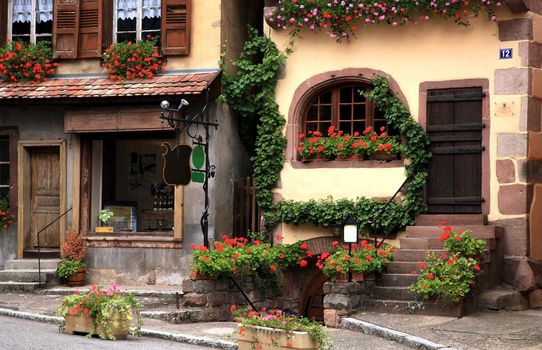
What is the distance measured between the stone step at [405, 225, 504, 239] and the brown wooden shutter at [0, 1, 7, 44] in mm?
8382

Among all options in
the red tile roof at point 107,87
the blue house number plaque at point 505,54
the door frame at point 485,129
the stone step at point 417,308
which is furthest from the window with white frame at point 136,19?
the stone step at point 417,308

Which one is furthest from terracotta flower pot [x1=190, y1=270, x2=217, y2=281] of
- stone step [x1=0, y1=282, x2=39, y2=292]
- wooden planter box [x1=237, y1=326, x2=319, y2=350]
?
stone step [x1=0, y1=282, x2=39, y2=292]

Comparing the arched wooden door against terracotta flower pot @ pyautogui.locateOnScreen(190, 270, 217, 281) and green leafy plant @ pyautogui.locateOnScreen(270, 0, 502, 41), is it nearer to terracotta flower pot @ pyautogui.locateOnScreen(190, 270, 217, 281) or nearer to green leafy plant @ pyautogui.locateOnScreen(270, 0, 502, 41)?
terracotta flower pot @ pyautogui.locateOnScreen(190, 270, 217, 281)

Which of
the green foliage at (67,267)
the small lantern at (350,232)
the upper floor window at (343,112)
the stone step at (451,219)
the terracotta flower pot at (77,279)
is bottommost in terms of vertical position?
the terracotta flower pot at (77,279)

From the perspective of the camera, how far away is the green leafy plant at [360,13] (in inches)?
659

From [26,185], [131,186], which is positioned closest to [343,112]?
[131,186]

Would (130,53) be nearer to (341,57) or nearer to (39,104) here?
(39,104)

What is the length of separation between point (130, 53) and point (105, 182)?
8.31 feet

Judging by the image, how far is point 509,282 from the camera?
637 inches

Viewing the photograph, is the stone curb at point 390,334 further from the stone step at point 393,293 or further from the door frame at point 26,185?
the door frame at point 26,185

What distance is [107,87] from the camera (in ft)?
60.9

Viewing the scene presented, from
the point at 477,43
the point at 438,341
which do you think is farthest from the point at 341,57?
the point at 438,341

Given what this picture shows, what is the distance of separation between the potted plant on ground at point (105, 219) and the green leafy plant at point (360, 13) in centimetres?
461

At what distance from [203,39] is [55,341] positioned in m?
7.57
